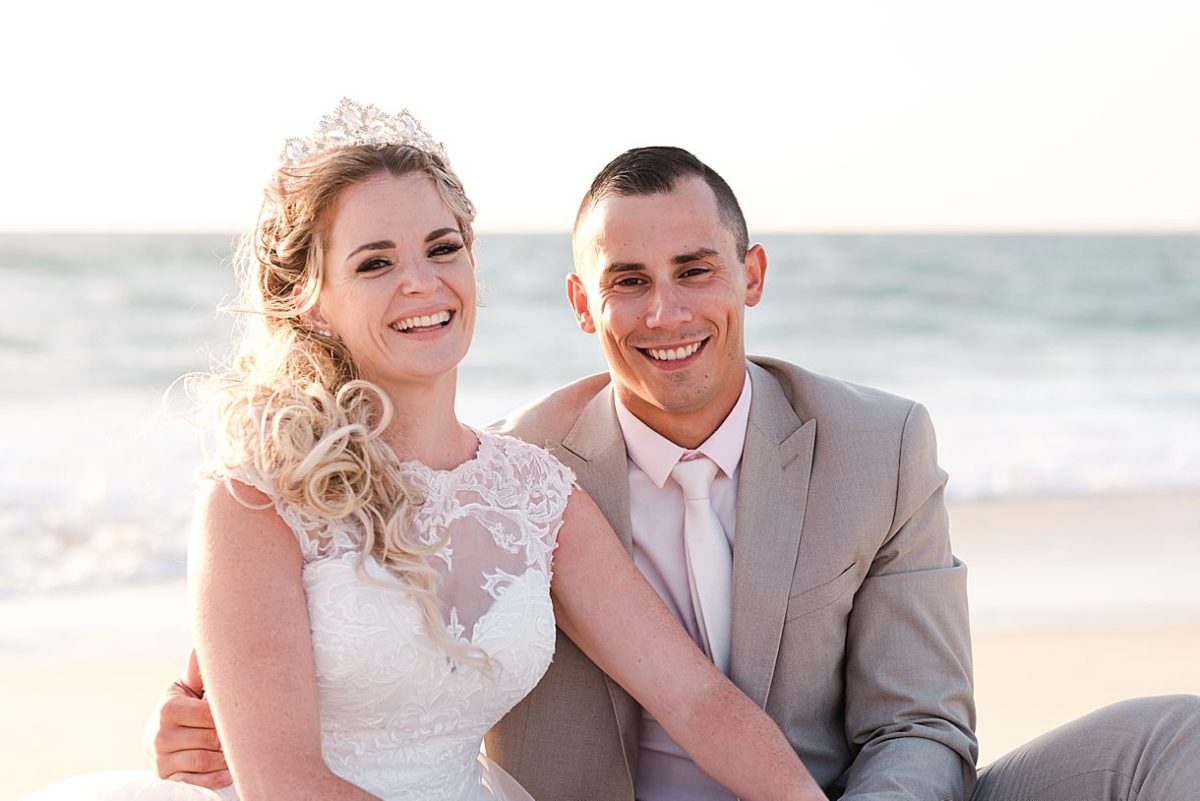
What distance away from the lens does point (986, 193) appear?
62.5 ft

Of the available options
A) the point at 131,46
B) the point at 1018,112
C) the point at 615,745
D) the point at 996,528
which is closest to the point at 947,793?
the point at 615,745

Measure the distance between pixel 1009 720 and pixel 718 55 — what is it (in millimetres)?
10594

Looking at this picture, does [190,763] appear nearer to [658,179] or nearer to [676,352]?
[676,352]

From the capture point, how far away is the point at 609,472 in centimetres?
317

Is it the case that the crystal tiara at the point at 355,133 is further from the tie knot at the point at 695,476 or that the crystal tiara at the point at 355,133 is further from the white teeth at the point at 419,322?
the tie knot at the point at 695,476

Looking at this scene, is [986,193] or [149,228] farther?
[986,193]

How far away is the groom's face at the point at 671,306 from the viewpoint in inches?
124

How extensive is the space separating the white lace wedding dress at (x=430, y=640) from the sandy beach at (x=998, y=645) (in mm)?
2243

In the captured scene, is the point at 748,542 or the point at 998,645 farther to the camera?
the point at 998,645

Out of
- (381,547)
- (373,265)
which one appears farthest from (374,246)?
(381,547)

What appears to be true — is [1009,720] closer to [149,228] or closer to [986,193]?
[149,228]

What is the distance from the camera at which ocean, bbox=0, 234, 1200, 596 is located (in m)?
7.97

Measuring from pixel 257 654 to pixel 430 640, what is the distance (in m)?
0.31

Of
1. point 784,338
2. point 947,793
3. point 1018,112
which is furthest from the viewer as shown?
point 1018,112
